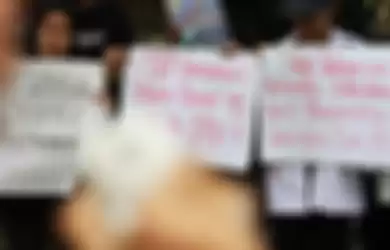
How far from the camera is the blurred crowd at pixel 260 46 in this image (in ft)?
2.68

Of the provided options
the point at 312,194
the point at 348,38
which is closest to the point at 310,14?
A: the point at 348,38

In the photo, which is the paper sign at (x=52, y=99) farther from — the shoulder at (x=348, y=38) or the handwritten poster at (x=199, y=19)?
the shoulder at (x=348, y=38)

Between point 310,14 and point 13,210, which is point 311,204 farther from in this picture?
point 13,210

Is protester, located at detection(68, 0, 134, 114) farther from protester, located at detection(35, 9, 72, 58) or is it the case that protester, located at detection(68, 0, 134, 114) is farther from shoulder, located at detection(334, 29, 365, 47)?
shoulder, located at detection(334, 29, 365, 47)

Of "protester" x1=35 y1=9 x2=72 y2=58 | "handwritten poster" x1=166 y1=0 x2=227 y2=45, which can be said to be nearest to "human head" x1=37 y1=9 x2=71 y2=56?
"protester" x1=35 y1=9 x2=72 y2=58

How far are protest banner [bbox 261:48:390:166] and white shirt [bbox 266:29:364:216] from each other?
26mm

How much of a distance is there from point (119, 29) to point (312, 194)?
275 millimetres

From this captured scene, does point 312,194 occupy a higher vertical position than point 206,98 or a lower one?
lower

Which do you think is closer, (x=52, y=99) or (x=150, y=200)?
(x=150, y=200)

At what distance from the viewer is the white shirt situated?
84cm

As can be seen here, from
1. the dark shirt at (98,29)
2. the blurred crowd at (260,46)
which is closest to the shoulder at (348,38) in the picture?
the blurred crowd at (260,46)

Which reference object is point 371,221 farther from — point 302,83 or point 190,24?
point 190,24

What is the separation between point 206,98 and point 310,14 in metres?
0.14

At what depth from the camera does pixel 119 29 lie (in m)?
0.83
